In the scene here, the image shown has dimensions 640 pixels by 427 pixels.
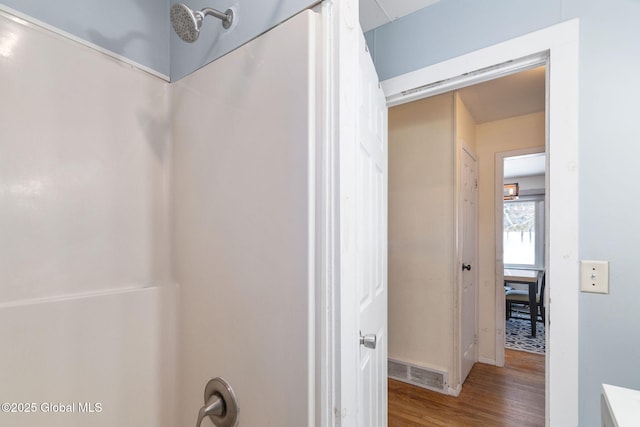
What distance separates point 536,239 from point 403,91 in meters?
6.02

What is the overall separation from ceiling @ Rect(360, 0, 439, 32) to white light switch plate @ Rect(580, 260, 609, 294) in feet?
4.45

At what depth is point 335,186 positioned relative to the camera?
29.6 inches

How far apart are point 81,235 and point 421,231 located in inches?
94.5

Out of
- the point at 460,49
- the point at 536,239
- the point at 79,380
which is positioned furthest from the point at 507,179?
the point at 79,380

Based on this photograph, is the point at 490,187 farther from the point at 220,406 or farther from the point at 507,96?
the point at 220,406

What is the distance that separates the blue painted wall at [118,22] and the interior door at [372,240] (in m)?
0.85

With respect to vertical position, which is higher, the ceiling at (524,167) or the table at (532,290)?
the ceiling at (524,167)

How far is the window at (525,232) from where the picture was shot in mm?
5828

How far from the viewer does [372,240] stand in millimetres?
1279

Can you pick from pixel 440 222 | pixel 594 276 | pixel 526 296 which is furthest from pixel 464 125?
pixel 526 296

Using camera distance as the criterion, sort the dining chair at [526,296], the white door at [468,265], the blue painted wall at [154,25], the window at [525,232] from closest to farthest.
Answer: the blue painted wall at [154,25] < the white door at [468,265] < the dining chair at [526,296] < the window at [525,232]

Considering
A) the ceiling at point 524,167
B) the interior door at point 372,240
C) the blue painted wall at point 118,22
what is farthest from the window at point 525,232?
the blue painted wall at point 118,22

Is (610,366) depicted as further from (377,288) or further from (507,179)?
(507,179)

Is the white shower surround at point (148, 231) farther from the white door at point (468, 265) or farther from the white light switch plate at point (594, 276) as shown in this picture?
the white door at point (468, 265)
